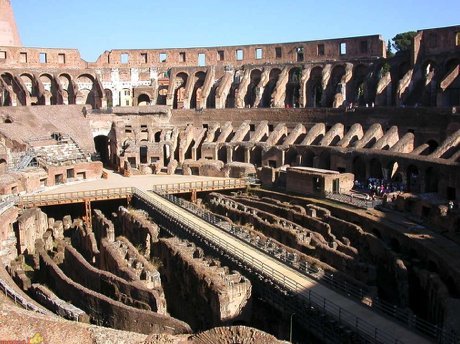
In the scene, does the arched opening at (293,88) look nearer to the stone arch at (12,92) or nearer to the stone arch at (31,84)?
the stone arch at (31,84)

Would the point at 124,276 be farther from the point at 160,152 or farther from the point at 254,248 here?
the point at 160,152

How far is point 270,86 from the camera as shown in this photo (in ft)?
168

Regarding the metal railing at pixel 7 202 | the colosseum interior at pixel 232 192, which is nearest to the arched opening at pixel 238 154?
the colosseum interior at pixel 232 192

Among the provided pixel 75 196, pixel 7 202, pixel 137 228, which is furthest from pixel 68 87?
pixel 137 228

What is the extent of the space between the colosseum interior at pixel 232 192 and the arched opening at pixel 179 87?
6.3 inches

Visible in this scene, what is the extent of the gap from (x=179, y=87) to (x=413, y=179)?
2819cm

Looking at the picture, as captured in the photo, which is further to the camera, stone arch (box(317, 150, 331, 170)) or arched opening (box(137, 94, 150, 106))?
arched opening (box(137, 94, 150, 106))

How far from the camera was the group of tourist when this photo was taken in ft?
103

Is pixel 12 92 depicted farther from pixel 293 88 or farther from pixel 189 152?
pixel 293 88

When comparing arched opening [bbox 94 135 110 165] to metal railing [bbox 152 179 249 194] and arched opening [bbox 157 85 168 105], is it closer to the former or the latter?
arched opening [bbox 157 85 168 105]

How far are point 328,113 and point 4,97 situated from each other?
2733 centimetres

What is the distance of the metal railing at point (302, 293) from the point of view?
1535 centimetres

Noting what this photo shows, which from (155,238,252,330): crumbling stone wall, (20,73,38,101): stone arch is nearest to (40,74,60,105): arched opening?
(20,73,38,101): stone arch

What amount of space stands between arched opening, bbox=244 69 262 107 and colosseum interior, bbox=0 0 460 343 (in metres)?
0.16
